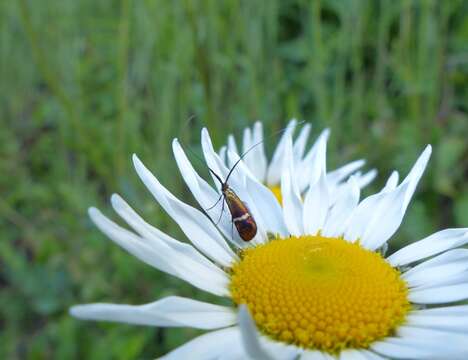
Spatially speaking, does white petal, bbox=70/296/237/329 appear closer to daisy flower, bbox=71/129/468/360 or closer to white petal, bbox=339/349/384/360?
daisy flower, bbox=71/129/468/360

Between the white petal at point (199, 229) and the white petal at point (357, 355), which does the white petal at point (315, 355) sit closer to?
the white petal at point (357, 355)

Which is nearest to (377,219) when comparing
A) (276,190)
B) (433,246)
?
(433,246)

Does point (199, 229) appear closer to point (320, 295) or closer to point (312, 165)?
point (320, 295)

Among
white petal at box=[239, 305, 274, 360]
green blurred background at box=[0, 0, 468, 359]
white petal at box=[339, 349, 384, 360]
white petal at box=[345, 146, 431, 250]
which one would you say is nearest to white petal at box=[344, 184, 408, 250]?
white petal at box=[345, 146, 431, 250]

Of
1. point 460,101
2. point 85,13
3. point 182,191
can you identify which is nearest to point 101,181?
point 182,191

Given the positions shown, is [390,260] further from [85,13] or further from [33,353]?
[85,13]

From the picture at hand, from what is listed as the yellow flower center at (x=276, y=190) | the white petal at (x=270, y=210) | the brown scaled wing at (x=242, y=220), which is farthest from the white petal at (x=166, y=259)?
the yellow flower center at (x=276, y=190)

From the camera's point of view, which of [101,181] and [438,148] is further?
[101,181]
